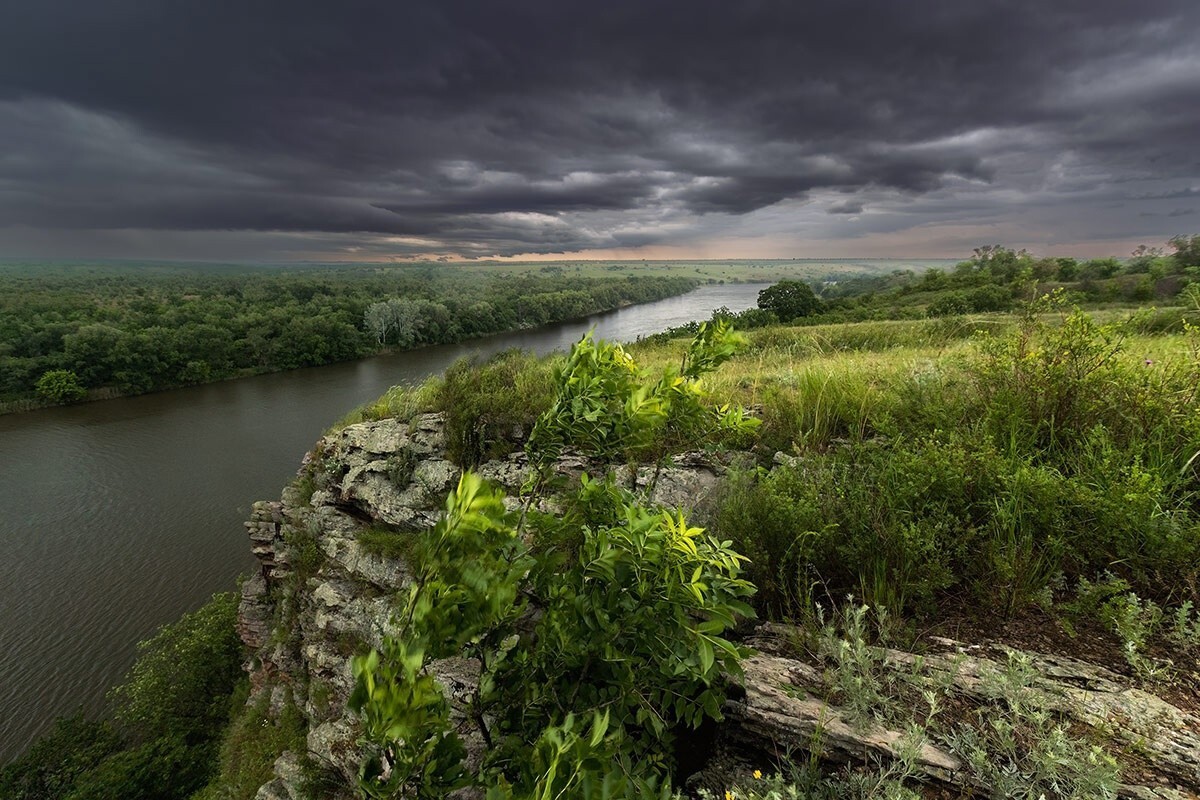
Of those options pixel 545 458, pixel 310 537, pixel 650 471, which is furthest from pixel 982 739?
pixel 310 537

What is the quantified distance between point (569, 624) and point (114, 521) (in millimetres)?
31168

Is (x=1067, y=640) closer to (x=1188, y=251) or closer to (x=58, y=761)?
(x=58, y=761)

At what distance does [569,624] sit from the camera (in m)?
1.80

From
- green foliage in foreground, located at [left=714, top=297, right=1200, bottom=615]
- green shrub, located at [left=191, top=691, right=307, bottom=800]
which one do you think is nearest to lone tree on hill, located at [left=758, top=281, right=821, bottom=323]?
green foliage in foreground, located at [left=714, top=297, right=1200, bottom=615]

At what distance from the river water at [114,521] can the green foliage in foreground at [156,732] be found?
2014mm

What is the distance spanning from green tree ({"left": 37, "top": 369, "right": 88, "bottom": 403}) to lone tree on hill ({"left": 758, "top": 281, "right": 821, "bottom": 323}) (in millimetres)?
60498

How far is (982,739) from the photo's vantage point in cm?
207

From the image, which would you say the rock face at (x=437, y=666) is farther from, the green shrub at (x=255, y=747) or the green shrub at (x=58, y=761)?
the green shrub at (x=58, y=761)

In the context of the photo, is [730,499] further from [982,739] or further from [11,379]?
[11,379]

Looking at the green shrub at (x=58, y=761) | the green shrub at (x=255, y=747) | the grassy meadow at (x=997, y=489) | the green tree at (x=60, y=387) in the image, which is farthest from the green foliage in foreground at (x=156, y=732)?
the green tree at (x=60, y=387)

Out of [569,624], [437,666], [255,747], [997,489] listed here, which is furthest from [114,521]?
[997,489]

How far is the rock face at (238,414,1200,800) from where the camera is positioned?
2.10 m

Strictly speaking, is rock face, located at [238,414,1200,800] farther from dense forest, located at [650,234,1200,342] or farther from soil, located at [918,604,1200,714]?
dense forest, located at [650,234,1200,342]

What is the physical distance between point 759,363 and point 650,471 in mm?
3488
